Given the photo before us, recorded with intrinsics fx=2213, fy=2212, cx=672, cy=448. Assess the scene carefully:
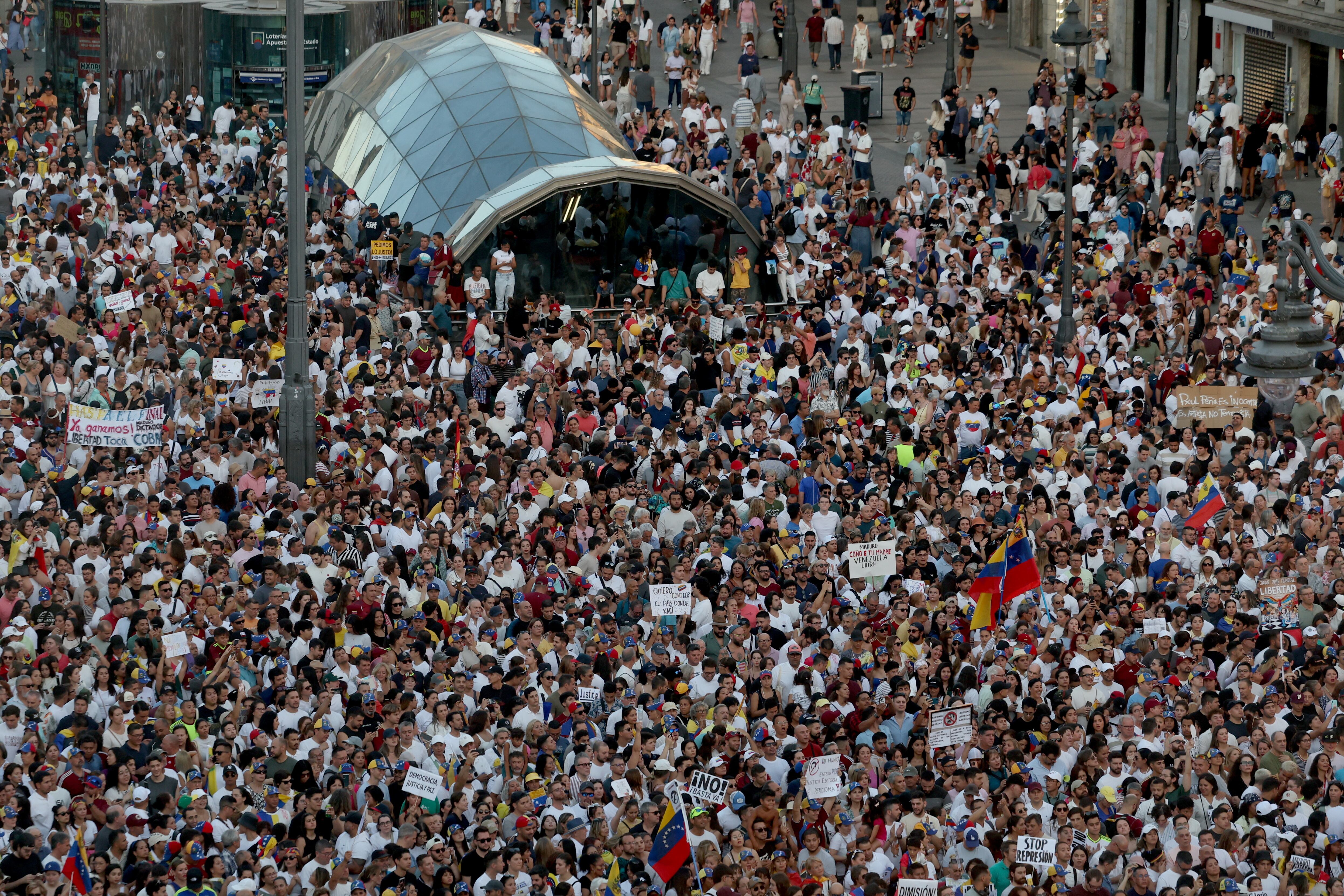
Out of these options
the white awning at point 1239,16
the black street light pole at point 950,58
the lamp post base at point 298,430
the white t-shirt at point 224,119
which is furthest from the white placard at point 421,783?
the white awning at point 1239,16

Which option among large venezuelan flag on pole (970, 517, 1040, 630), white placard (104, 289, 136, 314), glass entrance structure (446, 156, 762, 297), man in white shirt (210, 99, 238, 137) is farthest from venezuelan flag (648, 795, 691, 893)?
man in white shirt (210, 99, 238, 137)

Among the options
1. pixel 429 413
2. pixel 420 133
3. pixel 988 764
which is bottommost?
pixel 988 764

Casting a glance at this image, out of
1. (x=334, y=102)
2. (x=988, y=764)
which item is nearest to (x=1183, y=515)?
(x=988, y=764)

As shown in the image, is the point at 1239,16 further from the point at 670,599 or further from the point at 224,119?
the point at 670,599

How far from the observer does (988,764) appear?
643 inches

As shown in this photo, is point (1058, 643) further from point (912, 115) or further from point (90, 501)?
point (912, 115)

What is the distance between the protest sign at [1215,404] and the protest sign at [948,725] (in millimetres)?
6967

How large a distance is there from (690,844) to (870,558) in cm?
442

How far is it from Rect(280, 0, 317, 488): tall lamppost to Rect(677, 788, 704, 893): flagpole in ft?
25.4

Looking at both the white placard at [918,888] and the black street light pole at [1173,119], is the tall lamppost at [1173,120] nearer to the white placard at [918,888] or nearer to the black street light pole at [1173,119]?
the black street light pole at [1173,119]

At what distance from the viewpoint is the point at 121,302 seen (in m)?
25.3

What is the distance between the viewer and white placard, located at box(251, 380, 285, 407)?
890 inches

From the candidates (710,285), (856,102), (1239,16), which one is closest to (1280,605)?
(710,285)

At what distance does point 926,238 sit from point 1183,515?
9586 millimetres
